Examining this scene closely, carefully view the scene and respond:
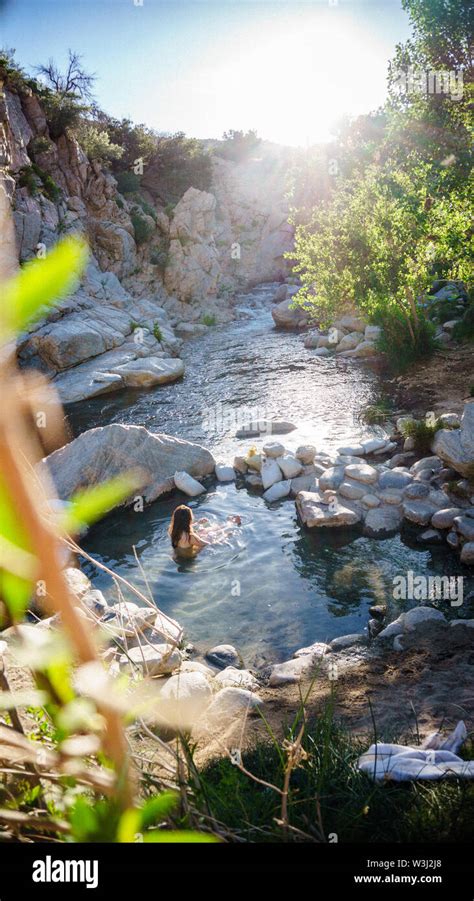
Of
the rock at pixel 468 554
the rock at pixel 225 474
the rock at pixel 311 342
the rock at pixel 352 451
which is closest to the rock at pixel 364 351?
the rock at pixel 311 342

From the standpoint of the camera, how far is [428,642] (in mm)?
6363

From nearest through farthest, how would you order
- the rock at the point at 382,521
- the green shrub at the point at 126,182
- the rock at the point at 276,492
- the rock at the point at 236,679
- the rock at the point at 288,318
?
the rock at the point at 236,679 < the rock at the point at 382,521 < the rock at the point at 276,492 < the rock at the point at 288,318 < the green shrub at the point at 126,182

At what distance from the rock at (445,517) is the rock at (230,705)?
5.03 meters

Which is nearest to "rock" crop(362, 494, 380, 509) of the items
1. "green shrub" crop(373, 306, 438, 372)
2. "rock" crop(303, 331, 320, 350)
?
"green shrub" crop(373, 306, 438, 372)

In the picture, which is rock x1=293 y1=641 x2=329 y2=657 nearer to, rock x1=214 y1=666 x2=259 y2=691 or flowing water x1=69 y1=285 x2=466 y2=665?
flowing water x1=69 y1=285 x2=466 y2=665

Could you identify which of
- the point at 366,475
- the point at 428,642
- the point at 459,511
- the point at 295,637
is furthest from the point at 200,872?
the point at 366,475

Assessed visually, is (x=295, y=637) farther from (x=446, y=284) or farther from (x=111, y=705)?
(x=446, y=284)

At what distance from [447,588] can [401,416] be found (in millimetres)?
6742

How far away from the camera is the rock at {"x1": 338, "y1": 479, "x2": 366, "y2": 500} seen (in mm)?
10227

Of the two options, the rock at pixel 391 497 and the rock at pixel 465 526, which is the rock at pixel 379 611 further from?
the rock at pixel 391 497

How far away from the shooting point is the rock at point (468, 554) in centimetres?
814

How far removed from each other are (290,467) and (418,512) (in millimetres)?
3048

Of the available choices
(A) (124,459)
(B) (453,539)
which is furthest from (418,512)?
(A) (124,459)

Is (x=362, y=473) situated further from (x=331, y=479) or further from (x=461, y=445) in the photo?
(x=461, y=445)
